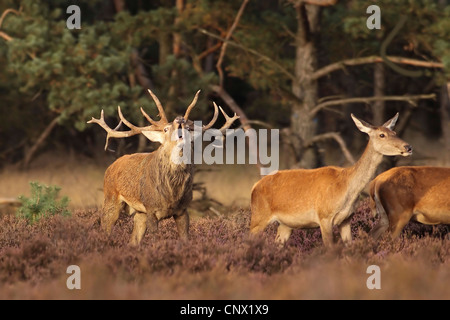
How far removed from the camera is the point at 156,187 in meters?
8.84

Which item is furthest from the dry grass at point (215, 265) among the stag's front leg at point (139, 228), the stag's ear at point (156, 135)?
the stag's ear at point (156, 135)

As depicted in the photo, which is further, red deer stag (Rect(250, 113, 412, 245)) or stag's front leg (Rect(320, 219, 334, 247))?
red deer stag (Rect(250, 113, 412, 245))

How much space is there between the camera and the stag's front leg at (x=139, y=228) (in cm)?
901

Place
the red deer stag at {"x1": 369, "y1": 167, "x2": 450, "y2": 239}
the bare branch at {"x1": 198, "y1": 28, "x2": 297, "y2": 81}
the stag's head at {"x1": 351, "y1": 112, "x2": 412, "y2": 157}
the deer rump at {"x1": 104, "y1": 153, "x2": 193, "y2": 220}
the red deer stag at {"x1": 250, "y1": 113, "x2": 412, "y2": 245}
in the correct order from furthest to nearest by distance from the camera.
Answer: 1. the bare branch at {"x1": 198, "y1": 28, "x2": 297, "y2": 81}
2. the red deer stag at {"x1": 369, "y1": 167, "x2": 450, "y2": 239}
3. the deer rump at {"x1": 104, "y1": 153, "x2": 193, "y2": 220}
4. the red deer stag at {"x1": 250, "y1": 113, "x2": 412, "y2": 245}
5. the stag's head at {"x1": 351, "y1": 112, "x2": 412, "y2": 157}

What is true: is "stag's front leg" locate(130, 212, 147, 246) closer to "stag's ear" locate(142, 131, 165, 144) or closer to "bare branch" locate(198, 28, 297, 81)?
"stag's ear" locate(142, 131, 165, 144)

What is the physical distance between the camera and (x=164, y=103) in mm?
16328

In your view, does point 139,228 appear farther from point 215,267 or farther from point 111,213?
point 215,267

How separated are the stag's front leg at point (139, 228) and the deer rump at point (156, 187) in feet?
0.30

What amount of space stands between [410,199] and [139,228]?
3.29 meters

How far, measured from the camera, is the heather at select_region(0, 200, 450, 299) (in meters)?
6.45

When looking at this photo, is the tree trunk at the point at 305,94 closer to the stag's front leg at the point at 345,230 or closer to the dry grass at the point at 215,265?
the dry grass at the point at 215,265

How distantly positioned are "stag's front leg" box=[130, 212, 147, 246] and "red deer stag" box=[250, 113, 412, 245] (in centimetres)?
132

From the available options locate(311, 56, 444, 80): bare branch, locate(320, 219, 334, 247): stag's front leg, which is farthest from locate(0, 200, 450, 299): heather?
locate(311, 56, 444, 80): bare branch
